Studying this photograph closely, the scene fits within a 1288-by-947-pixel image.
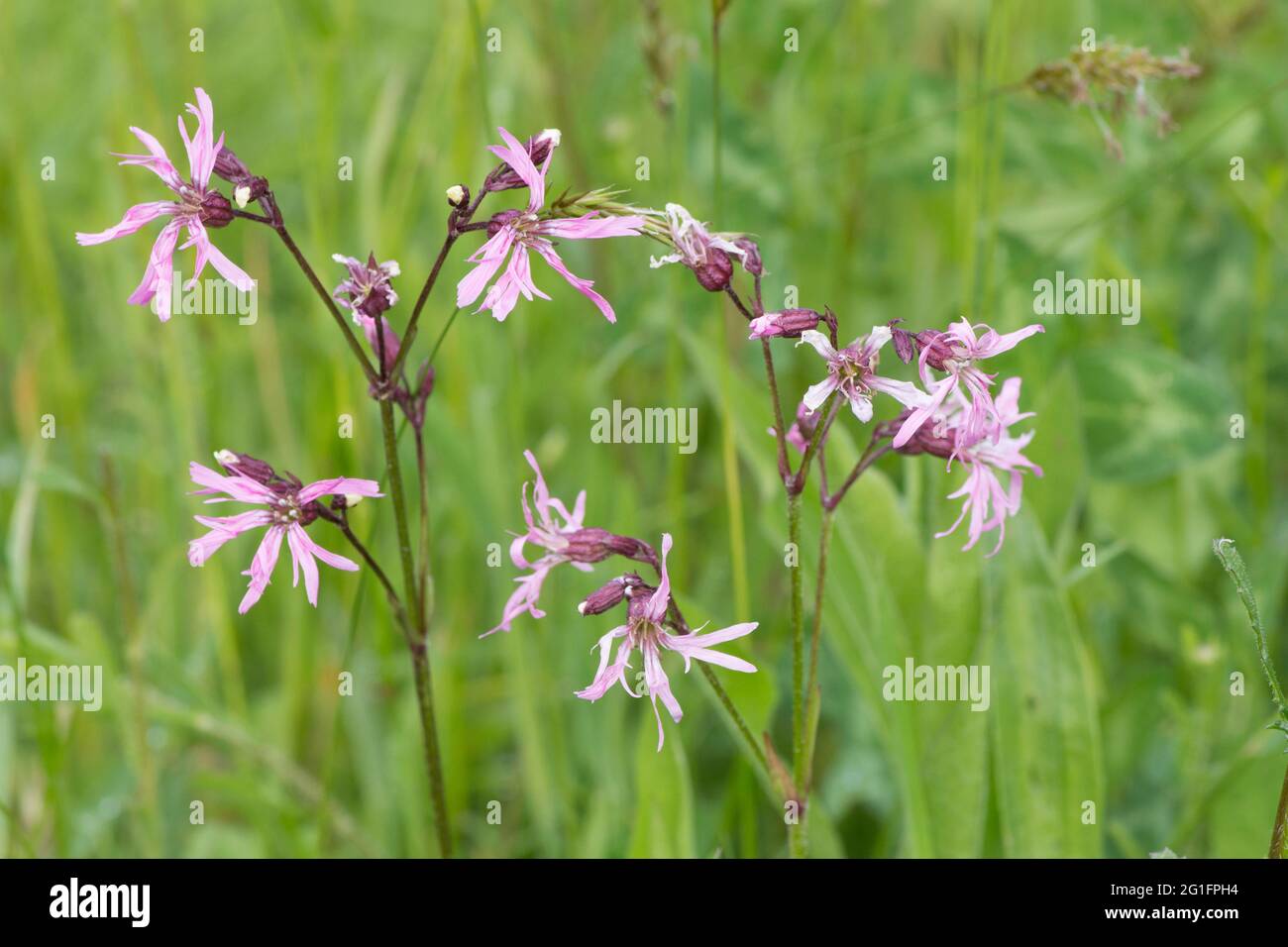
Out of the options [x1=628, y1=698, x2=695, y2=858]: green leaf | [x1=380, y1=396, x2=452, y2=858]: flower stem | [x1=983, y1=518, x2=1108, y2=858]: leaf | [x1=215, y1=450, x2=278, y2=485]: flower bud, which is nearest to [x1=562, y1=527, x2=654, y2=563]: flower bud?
[x1=380, y1=396, x2=452, y2=858]: flower stem

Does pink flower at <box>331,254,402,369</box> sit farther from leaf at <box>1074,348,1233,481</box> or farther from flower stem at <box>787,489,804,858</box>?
leaf at <box>1074,348,1233,481</box>

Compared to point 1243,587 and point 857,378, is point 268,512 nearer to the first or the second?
point 857,378

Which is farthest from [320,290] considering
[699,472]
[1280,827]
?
[699,472]

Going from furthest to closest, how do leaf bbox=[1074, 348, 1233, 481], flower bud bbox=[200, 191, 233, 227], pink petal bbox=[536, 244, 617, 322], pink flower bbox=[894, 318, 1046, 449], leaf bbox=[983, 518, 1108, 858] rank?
leaf bbox=[1074, 348, 1233, 481]
leaf bbox=[983, 518, 1108, 858]
flower bud bbox=[200, 191, 233, 227]
pink flower bbox=[894, 318, 1046, 449]
pink petal bbox=[536, 244, 617, 322]

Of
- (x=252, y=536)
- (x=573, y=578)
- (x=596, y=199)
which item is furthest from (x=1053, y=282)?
(x=252, y=536)

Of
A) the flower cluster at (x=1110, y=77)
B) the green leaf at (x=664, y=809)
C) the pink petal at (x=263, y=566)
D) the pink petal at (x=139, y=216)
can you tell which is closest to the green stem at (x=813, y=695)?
the green leaf at (x=664, y=809)
